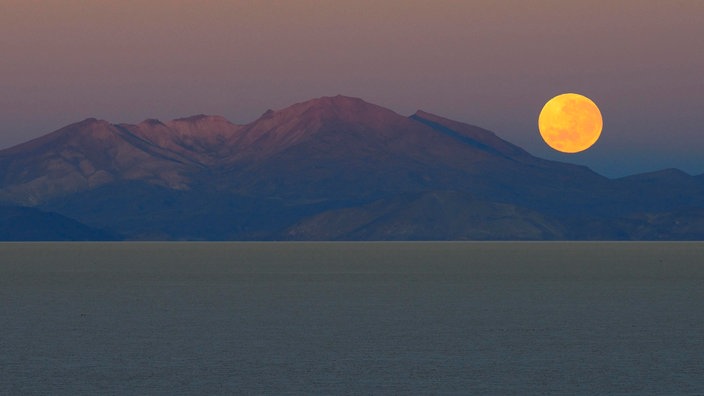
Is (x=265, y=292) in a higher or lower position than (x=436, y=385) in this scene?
lower

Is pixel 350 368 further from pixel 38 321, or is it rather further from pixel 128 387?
pixel 38 321

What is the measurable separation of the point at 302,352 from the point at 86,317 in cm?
1568

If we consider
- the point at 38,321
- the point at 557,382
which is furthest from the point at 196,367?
the point at 38,321

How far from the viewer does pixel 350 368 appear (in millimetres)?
28297

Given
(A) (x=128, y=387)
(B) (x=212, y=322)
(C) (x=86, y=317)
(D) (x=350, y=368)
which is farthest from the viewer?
(C) (x=86, y=317)

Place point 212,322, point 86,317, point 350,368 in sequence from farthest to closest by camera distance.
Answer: point 86,317 < point 212,322 < point 350,368

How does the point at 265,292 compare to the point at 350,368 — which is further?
the point at 265,292

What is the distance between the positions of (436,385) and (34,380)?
8.61m

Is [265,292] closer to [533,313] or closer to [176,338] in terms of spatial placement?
[533,313]

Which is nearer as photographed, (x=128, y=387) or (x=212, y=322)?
(x=128, y=387)

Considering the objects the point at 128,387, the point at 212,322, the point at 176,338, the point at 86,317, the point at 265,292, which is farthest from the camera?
the point at 265,292

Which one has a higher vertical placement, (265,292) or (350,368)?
(350,368)

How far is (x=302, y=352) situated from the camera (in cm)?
3183

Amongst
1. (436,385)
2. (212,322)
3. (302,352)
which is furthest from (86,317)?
(436,385)
